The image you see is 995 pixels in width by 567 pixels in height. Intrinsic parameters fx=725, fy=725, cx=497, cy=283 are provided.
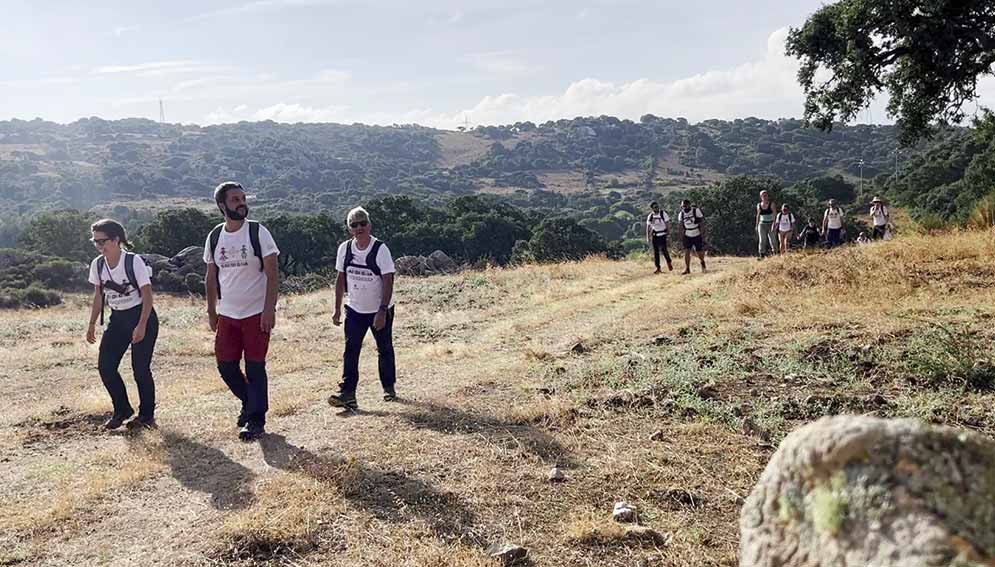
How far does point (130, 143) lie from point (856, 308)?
211 m

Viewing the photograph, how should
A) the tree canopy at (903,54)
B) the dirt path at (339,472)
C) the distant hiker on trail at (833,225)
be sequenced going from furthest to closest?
the distant hiker on trail at (833,225) → the tree canopy at (903,54) → the dirt path at (339,472)

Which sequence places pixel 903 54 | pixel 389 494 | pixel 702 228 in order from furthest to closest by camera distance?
pixel 702 228 → pixel 903 54 → pixel 389 494

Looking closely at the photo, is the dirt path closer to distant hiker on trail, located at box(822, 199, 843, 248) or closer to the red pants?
the red pants

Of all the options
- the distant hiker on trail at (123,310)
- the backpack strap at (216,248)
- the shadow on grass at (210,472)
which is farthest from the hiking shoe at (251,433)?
the distant hiker on trail at (123,310)

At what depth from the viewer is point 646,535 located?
3.52 metres

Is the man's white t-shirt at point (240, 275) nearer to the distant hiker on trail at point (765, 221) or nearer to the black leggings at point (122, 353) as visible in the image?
the black leggings at point (122, 353)

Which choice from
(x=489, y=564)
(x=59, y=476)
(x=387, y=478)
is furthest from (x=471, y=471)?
(x=59, y=476)

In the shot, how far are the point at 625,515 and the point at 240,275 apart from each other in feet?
11.2

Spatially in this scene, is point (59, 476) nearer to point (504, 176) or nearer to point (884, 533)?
point (884, 533)

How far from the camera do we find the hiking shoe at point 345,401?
20.7ft

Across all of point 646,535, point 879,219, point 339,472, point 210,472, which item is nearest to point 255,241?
point 210,472

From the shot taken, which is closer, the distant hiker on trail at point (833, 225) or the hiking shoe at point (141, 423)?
the hiking shoe at point (141, 423)

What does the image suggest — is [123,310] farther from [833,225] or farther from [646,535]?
[833,225]

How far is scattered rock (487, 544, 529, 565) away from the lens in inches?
132
